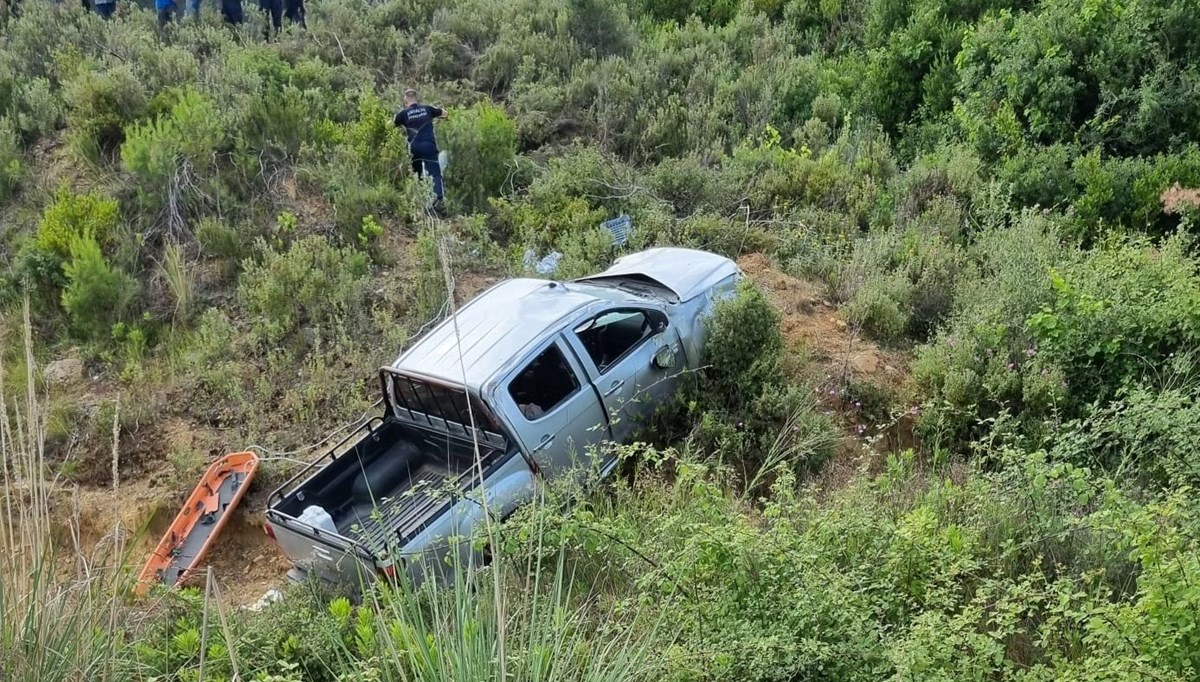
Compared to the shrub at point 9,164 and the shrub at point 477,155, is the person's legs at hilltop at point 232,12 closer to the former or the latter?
the shrub at point 9,164

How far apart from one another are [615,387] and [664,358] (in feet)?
1.87

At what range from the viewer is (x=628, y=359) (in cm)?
679

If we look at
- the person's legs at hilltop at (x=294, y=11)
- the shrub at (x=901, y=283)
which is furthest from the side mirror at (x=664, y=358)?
the person's legs at hilltop at (x=294, y=11)

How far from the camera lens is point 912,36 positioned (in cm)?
1320

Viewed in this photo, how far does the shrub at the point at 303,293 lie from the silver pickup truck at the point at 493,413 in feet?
6.76

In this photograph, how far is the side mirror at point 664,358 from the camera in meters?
6.97

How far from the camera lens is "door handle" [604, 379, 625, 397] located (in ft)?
21.6

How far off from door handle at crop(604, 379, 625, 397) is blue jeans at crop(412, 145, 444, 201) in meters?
4.68

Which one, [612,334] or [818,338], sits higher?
[612,334]

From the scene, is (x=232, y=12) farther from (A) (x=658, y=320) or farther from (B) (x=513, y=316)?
(A) (x=658, y=320)

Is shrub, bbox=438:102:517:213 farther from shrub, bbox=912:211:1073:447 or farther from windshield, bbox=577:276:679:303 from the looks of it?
shrub, bbox=912:211:1073:447

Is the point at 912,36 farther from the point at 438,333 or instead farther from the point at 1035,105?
the point at 438,333

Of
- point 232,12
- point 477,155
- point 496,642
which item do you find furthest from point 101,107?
point 496,642

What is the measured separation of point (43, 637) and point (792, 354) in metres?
5.99
